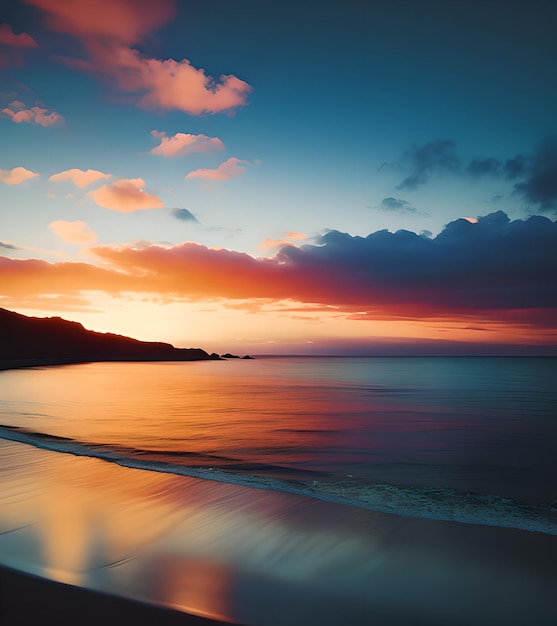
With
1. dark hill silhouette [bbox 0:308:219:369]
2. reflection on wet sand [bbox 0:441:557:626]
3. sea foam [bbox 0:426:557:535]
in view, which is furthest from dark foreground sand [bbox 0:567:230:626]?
dark hill silhouette [bbox 0:308:219:369]

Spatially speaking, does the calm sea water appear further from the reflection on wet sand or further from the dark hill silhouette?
the dark hill silhouette

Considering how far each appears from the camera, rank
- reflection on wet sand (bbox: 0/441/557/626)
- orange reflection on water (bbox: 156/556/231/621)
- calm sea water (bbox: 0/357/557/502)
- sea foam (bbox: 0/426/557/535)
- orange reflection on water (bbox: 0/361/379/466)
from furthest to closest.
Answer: orange reflection on water (bbox: 0/361/379/466) → calm sea water (bbox: 0/357/557/502) → sea foam (bbox: 0/426/557/535) → reflection on wet sand (bbox: 0/441/557/626) → orange reflection on water (bbox: 156/556/231/621)

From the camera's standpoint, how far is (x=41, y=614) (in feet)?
13.0

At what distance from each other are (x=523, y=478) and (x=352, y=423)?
10213 millimetres

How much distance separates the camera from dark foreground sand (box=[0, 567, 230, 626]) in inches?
154

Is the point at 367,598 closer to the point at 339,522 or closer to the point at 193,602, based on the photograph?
the point at 193,602

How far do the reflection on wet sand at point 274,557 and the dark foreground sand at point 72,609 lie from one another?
142 mm

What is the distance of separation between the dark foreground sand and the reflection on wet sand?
142 millimetres

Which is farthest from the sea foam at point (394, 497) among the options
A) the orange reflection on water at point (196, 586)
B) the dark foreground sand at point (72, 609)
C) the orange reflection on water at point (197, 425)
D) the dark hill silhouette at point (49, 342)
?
the dark hill silhouette at point (49, 342)

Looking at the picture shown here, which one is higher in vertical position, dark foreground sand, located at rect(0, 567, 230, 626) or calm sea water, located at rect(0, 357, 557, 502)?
dark foreground sand, located at rect(0, 567, 230, 626)

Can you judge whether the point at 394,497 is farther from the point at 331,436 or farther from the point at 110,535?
the point at 331,436

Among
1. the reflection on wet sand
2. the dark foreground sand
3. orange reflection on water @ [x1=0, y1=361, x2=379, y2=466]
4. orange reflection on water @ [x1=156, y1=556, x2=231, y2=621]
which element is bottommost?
orange reflection on water @ [x1=0, y1=361, x2=379, y2=466]

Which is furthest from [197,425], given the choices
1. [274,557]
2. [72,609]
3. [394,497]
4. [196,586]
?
[72,609]

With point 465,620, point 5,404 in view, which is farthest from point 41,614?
point 5,404
